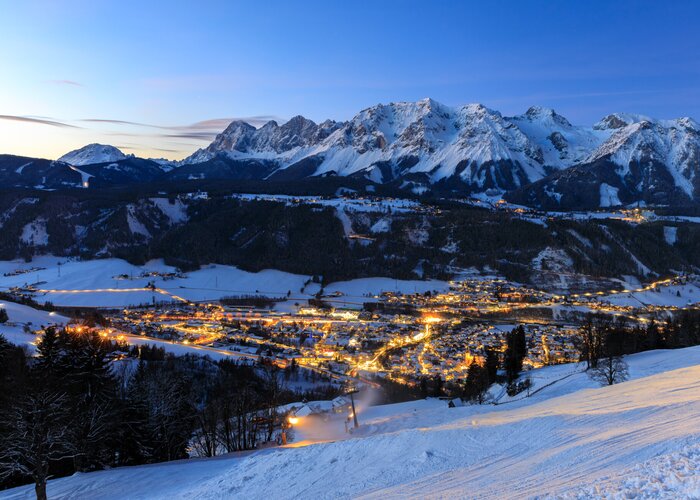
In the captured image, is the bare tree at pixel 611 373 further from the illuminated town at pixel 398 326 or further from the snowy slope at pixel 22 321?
the snowy slope at pixel 22 321

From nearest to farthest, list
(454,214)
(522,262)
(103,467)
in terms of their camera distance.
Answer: (103,467), (522,262), (454,214)

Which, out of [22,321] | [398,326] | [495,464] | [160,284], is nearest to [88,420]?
[495,464]

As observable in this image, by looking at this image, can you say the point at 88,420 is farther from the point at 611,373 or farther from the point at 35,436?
the point at 611,373

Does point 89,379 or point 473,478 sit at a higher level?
point 473,478

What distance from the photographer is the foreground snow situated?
9.63m

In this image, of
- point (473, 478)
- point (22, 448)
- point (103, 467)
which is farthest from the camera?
point (103, 467)

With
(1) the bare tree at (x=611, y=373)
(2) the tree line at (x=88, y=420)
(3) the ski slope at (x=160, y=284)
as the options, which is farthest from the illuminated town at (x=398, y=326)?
(2) the tree line at (x=88, y=420)

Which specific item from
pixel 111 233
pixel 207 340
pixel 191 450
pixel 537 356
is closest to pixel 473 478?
pixel 191 450

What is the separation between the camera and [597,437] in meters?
12.7

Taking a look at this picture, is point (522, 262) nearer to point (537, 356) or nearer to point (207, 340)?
point (537, 356)

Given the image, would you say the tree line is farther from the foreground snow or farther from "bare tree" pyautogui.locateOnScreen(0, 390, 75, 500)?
the foreground snow

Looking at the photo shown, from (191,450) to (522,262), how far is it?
91.0 meters

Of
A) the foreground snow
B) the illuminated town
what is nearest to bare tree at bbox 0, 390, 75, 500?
the foreground snow

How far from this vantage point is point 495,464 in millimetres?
12406
